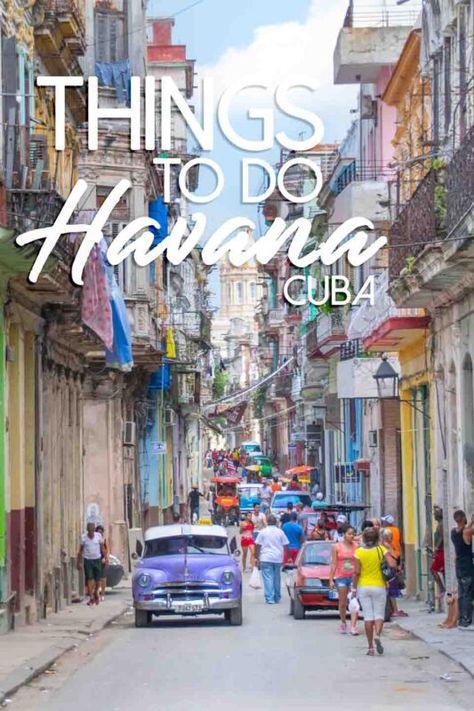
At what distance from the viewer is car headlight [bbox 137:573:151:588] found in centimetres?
2630

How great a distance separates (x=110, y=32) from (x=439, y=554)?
25.1m

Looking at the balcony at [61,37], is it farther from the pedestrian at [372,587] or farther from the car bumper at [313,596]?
the pedestrian at [372,587]

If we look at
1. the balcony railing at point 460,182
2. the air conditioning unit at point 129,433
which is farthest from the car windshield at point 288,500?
the balcony railing at point 460,182

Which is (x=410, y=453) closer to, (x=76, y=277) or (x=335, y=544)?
(x=335, y=544)

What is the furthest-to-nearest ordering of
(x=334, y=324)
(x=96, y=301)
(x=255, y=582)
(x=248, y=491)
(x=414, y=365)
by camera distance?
1. (x=248, y=491)
2. (x=334, y=324)
3. (x=255, y=582)
4. (x=414, y=365)
5. (x=96, y=301)

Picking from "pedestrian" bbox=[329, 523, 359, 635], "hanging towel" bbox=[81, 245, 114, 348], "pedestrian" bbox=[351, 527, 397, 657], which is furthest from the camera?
"hanging towel" bbox=[81, 245, 114, 348]

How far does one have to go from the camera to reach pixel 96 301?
29.2m

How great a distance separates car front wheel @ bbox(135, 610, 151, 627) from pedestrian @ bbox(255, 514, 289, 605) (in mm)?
5118

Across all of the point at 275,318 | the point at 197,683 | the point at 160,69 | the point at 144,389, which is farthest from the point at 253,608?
the point at 275,318

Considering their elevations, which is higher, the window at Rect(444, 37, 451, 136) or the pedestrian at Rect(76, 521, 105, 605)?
the window at Rect(444, 37, 451, 136)

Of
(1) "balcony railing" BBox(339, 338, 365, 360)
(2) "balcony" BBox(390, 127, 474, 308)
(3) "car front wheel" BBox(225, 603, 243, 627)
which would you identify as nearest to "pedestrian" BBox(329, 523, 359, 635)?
(3) "car front wheel" BBox(225, 603, 243, 627)

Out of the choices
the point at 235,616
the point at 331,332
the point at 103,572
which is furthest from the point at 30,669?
the point at 331,332

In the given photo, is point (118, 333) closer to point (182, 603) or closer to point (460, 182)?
point (182, 603)

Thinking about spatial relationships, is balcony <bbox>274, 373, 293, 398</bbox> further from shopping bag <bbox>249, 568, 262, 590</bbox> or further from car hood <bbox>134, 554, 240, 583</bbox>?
car hood <bbox>134, 554, 240, 583</bbox>
